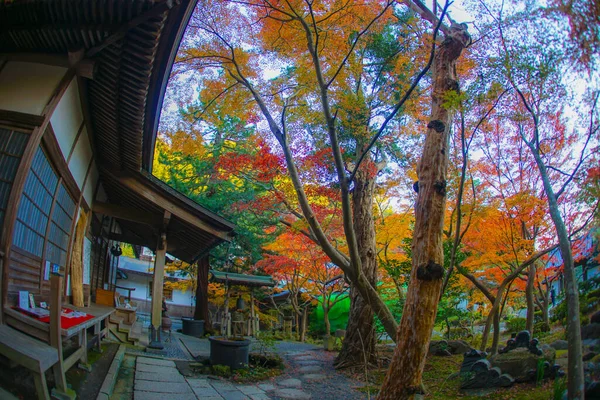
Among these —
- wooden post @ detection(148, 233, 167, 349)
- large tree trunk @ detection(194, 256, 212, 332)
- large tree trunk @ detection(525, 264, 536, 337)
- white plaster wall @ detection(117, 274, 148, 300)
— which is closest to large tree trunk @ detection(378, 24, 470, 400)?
wooden post @ detection(148, 233, 167, 349)

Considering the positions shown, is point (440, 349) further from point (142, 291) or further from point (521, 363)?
point (142, 291)

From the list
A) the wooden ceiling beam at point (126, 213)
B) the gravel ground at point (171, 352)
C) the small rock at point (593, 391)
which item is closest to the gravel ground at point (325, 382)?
the gravel ground at point (171, 352)

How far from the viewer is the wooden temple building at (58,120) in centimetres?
389

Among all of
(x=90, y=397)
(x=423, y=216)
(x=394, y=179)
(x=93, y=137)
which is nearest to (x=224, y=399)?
(x=90, y=397)

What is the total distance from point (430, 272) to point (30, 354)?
12.8 ft

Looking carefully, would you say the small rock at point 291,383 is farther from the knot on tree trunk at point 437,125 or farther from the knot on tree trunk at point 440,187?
the knot on tree trunk at point 437,125

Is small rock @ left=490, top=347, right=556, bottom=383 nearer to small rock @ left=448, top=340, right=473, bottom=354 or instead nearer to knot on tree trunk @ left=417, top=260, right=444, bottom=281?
knot on tree trunk @ left=417, top=260, right=444, bottom=281

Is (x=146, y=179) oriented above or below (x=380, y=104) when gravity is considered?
below

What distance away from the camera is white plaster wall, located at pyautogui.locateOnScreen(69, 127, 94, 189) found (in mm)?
6512

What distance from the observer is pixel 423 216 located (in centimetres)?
486

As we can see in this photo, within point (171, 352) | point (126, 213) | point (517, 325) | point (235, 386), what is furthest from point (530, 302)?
point (126, 213)

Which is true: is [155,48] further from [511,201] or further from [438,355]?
[438,355]

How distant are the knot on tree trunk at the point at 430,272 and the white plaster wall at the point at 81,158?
5.46 meters

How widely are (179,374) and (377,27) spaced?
818 centimetres
